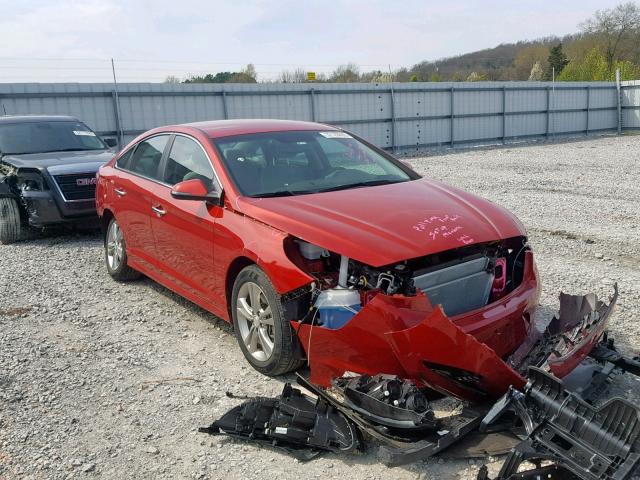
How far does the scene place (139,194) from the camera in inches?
217

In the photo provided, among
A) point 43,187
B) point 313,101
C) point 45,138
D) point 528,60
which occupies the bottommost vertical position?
point 43,187

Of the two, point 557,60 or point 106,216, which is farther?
point 557,60

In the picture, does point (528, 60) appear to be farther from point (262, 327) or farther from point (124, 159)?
point (262, 327)

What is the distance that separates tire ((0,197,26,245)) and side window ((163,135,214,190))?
4283mm

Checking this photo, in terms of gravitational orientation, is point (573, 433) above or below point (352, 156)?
below

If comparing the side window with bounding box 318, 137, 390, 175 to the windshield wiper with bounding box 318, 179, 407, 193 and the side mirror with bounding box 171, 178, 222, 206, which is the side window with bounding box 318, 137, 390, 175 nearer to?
the windshield wiper with bounding box 318, 179, 407, 193

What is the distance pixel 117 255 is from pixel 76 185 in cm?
234

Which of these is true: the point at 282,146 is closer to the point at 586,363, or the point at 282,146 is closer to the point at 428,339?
the point at 428,339

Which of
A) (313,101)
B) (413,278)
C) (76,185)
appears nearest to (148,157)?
(76,185)

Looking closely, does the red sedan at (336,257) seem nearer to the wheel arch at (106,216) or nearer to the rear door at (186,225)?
the rear door at (186,225)

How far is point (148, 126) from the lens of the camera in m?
17.8

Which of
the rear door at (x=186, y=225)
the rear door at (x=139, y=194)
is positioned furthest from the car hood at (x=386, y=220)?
the rear door at (x=139, y=194)

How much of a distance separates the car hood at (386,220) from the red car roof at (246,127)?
1.00m

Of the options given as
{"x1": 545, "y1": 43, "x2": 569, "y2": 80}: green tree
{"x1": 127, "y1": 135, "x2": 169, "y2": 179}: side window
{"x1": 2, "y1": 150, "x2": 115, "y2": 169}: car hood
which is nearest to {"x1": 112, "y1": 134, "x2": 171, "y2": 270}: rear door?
{"x1": 127, "y1": 135, "x2": 169, "y2": 179}: side window
